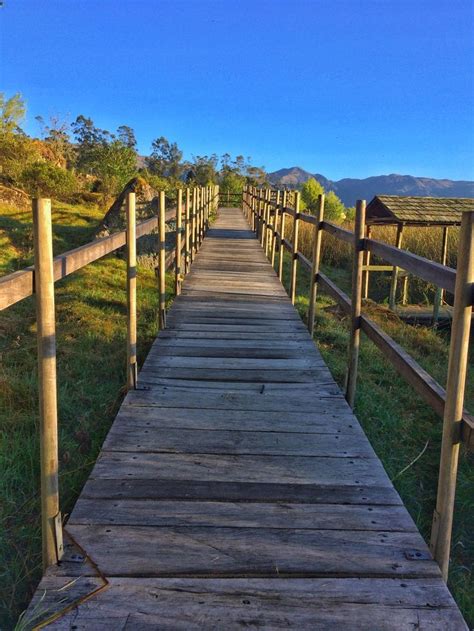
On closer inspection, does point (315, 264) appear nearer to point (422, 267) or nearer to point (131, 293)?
point (131, 293)

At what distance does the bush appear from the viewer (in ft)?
46.7

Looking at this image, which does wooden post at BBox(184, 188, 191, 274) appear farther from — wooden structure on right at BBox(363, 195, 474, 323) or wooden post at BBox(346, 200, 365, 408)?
wooden structure on right at BBox(363, 195, 474, 323)

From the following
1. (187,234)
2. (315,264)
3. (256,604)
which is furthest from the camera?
(187,234)

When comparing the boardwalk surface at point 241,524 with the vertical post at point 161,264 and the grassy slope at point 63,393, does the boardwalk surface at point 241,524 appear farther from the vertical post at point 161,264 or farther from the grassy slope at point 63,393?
the vertical post at point 161,264

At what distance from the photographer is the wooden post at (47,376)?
1.70 m

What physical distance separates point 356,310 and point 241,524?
72.2 inches

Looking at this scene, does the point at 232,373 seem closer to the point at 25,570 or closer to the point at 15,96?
the point at 25,570

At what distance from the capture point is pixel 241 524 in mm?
1947

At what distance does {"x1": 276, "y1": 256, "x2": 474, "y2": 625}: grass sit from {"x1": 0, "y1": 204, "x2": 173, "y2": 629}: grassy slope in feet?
5.71

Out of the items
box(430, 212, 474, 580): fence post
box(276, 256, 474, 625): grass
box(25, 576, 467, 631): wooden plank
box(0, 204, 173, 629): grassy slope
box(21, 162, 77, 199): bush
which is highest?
box(21, 162, 77, 199): bush

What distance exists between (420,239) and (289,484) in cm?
1505

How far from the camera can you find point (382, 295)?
1491 centimetres

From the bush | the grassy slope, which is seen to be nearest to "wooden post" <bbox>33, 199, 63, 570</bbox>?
the grassy slope

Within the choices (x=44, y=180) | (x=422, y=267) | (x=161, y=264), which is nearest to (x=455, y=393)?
(x=422, y=267)
